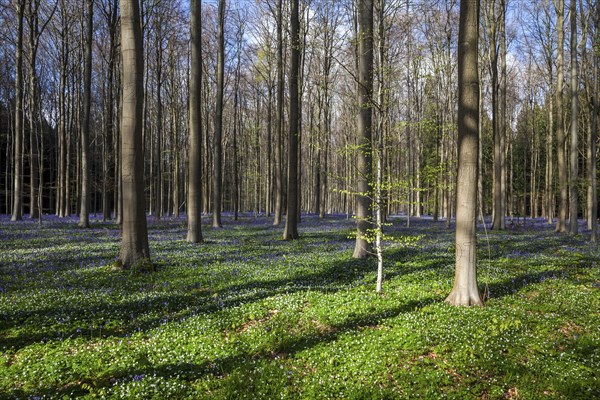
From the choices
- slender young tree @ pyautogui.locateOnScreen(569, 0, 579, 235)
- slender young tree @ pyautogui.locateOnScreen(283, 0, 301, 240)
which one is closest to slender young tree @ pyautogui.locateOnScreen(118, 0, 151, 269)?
slender young tree @ pyautogui.locateOnScreen(283, 0, 301, 240)

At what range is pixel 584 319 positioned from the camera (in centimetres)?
711

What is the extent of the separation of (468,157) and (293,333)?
575cm

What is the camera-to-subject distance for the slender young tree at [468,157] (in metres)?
7.98

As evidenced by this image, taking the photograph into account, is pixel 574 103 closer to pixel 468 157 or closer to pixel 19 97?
pixel 468 157

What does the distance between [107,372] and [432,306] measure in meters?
6.62

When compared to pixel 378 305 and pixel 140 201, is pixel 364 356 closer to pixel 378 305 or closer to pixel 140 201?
pixel 378 305

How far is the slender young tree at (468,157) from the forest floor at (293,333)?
26.6 inches

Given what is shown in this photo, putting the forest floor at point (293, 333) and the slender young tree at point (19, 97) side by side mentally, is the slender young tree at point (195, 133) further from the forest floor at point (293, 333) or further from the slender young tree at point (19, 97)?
the slender young tree at point (19, 97)

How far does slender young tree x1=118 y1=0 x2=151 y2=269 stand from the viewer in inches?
443

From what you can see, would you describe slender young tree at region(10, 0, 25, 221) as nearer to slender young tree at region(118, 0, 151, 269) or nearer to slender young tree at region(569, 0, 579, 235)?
slender young tree at region(118, 0, 151, 269)

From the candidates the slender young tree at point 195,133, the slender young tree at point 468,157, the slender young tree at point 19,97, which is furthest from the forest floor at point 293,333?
the slender young tree at point 19,97

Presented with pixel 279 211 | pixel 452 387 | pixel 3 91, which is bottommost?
pixel 452 387

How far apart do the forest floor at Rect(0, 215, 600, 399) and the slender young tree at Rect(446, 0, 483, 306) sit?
2.21ft

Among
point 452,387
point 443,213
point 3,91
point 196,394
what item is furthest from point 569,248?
point 3,91
